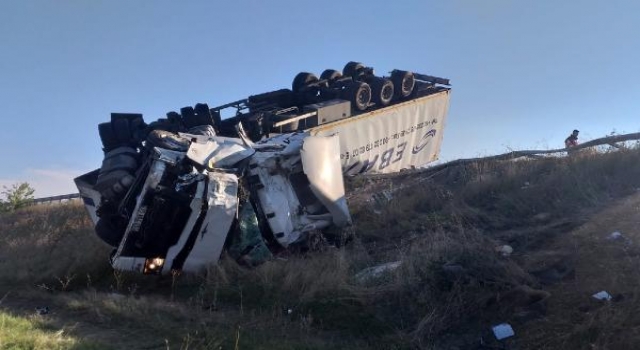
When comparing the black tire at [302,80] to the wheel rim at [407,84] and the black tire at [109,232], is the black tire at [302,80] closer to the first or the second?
the wheel rim at [407,84]

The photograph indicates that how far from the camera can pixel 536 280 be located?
5.29 m

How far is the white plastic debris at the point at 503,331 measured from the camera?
4555mm

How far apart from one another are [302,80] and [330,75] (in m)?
0.75

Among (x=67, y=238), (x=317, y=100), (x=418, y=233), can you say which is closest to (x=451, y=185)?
(x=418, y=233)

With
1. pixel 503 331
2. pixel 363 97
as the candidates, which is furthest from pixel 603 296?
pixel 363 97

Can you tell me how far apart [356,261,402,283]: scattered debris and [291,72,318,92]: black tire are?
698 centimetres

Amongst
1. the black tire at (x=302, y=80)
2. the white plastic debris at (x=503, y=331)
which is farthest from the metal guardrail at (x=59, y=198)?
the white plastic debris at (x=503, y=331)

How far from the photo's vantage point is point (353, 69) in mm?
13227

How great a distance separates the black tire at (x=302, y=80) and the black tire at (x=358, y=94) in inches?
35.5

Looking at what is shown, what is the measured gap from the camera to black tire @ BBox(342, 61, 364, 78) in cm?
1321

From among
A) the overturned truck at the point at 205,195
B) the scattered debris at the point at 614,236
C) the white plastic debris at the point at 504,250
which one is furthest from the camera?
the overturned truck at the point at 205,195

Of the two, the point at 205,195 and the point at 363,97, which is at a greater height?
the point at 363,97

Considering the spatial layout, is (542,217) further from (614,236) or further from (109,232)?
(109,232)

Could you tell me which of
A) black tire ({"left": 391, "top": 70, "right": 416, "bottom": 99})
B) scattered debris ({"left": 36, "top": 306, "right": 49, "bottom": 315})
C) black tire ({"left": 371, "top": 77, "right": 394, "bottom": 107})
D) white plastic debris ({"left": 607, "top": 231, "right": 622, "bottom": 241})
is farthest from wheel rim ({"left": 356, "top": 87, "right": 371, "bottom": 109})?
scattered debris ({"left": 36, "top": 306, "right": 49, "bottom": 315})
